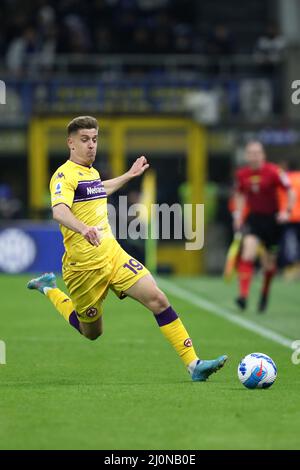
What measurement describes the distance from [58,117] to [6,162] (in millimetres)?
1739

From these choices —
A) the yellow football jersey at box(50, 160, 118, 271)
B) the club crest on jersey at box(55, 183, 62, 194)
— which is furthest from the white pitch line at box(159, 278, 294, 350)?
the club crest on jersey at box(55, 183, 62, 194)

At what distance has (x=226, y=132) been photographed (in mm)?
26422

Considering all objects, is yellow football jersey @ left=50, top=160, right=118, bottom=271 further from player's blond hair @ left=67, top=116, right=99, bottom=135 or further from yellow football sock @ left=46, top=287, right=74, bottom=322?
yellow football sock @ left=46, top=287, right=74, bottom=322

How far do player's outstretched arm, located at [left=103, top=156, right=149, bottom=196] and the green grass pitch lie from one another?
1487 mm

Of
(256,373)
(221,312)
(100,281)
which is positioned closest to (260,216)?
(221,312)

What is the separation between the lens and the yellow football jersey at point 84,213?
917 cm

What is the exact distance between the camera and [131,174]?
30.8 ft

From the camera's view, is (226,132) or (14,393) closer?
(14,393)

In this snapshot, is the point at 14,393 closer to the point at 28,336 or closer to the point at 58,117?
the point at 28,336

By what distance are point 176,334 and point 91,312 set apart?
761 mm

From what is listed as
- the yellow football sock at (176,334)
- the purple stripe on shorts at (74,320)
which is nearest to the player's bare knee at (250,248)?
the purple stripe on shorts at (74,320)

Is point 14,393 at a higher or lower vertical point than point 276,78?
lower

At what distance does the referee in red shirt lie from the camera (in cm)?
1620
